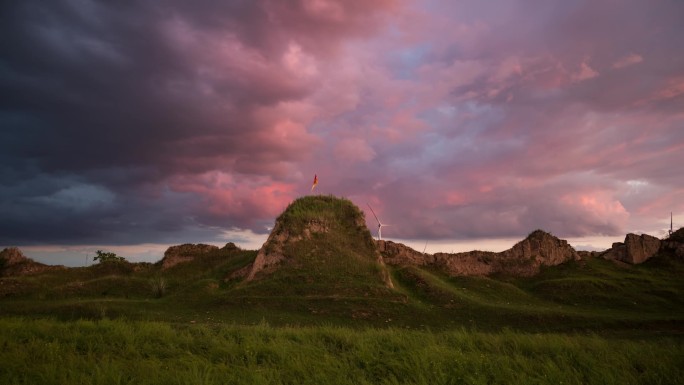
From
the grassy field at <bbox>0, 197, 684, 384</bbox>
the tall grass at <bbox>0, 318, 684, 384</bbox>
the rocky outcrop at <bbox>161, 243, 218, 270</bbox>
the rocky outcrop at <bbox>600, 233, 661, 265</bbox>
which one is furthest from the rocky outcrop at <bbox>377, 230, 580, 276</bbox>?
the tall grass at <bbox>0, 318, 684, 384</bbox>

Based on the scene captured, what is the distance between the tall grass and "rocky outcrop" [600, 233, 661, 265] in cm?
3233

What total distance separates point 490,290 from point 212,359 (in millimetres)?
23349

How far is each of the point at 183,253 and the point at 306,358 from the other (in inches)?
1302

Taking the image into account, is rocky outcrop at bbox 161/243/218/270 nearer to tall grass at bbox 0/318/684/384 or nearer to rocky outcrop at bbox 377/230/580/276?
rocky outcrop at bbox 377/230/580/276

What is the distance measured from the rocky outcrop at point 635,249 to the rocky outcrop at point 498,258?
175 inches

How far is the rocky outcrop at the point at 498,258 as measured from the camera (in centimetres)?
3428

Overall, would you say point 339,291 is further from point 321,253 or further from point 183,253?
point 183,253

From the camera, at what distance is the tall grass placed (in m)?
7.68

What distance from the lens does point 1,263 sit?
119ft

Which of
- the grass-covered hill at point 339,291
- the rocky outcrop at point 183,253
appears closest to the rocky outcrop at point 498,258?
the grass-covered hill at point 339,291

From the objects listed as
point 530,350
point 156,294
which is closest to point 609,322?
point 530,350

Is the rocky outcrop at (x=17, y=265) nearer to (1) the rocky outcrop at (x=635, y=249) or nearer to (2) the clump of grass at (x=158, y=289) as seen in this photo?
(2) the clump of grass at (x=158, y=289)

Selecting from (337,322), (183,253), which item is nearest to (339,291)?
(337,322)

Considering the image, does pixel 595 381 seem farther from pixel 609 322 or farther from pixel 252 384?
pixel 609 322
